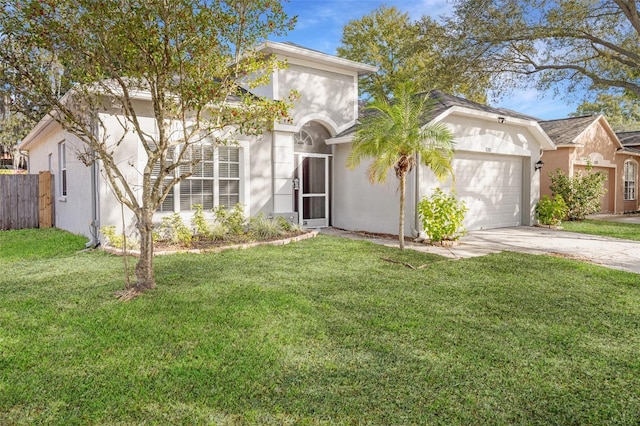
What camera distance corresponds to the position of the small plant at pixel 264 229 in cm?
1023

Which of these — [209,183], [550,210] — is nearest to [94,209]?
[209,183]

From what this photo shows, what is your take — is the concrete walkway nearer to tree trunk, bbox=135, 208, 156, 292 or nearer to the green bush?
the green bush

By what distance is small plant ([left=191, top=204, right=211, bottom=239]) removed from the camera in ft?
32.3

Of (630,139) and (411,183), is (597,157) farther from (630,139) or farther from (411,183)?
(411,183)

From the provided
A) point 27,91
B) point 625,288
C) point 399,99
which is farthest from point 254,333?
point 399,99

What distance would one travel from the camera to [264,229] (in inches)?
405

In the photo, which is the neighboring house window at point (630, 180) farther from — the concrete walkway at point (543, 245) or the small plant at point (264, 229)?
the small plant at point (264, 229)

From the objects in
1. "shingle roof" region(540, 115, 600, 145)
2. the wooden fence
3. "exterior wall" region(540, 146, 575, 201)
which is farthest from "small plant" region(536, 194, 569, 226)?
the wooden fence

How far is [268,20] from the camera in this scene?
19.6ft

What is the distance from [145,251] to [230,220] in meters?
4.57

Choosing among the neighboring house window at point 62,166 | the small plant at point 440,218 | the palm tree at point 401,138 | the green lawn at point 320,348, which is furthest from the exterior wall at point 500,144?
the neighboring house window at point 62,166

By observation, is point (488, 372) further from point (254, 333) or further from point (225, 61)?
point (225, 61)

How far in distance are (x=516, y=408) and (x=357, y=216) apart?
9.89m

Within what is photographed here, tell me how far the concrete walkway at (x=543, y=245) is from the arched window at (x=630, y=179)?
12.3 m
